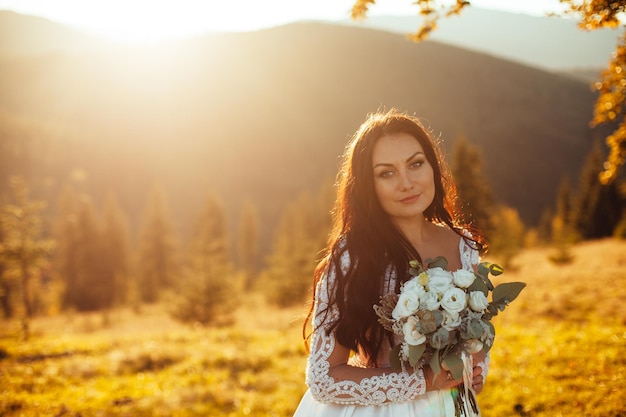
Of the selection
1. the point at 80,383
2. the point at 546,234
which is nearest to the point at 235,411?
the point at 80,383

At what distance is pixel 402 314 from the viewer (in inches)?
94.0

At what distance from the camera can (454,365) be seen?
7.86 ft

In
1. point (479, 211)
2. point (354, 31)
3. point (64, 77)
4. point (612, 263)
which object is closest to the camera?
point (612, 263)

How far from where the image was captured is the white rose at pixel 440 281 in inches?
95.0

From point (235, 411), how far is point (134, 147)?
123565 mm

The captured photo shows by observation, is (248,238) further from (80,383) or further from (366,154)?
(366,154)

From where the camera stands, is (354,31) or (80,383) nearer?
(80,383)

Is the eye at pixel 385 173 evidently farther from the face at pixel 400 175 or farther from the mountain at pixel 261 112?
the mountain at pixel 261 112

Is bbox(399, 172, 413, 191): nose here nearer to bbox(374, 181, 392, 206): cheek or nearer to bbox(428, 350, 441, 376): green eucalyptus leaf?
bbox(374, 181, 392, 206): cheek

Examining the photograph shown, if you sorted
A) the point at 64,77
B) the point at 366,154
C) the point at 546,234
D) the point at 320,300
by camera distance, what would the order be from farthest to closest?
the point at 64,77 → the point at 546,234 → the point at 366,154 → the point at 320,300

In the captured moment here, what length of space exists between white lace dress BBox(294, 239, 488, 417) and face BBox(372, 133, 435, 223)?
1.56ft

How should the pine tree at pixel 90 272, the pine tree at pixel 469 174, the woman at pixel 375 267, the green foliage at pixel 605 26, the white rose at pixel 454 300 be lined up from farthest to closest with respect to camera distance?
the pine tree at pixel 90 272 → the pine tree at pixel 469 174 → the green foliage at pixel 605 26 → the woman at pixel 375 267 → the white rose at pixel 454 300

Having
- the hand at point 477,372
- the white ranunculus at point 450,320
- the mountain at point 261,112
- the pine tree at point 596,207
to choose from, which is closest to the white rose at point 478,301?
the white ranunculus at point 450,320

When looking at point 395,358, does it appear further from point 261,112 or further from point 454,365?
point 261,112
